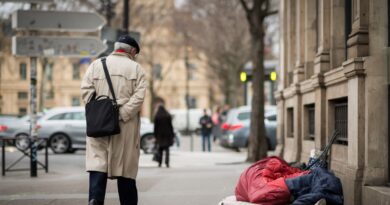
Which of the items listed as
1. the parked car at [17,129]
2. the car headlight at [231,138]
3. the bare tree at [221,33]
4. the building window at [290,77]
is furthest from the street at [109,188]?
the bare tree at [221,33]

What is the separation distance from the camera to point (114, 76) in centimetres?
830

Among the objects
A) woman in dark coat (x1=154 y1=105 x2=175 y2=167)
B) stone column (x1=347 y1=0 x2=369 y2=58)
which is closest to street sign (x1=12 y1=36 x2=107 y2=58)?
woman in dark coat (x1=154 y1=105 x2=175 y2=167)

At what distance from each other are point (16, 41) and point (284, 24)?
607cm

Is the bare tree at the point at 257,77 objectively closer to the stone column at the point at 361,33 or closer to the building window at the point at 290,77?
the building window at the point at 290,77

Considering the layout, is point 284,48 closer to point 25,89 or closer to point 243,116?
point 243,116

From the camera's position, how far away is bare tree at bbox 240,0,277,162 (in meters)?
21.7

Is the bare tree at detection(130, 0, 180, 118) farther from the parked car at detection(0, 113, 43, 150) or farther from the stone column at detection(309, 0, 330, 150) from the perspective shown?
the stone column at detection(309, 0, 330, 150)

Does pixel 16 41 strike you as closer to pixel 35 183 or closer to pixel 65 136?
pixel 35 183

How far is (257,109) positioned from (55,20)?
7959 millimetres

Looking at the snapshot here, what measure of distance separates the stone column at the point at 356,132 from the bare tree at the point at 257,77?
11773 millimetres

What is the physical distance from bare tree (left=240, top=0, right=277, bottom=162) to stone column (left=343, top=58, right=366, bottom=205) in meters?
11.8

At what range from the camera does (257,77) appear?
22109 millimetres

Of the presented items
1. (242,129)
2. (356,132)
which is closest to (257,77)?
(242,129)

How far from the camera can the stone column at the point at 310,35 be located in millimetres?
15117
